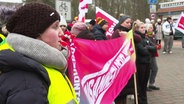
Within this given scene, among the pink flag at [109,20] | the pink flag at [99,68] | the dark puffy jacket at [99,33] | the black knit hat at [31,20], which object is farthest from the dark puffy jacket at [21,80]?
the pink flag at [109,20]

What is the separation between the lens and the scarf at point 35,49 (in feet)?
5.05

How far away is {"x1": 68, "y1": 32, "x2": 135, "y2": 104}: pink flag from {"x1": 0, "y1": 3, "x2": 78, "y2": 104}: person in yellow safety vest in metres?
2.35

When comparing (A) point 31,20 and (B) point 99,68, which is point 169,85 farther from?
(A) point 31,20

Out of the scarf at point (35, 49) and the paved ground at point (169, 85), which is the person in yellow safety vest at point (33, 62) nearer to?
the scarf at point (35, 49)

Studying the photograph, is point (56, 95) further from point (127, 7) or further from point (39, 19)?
point (127, 7)

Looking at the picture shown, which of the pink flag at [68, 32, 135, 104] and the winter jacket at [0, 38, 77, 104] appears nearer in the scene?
the winter jacket at [0, 38, 77, 104]

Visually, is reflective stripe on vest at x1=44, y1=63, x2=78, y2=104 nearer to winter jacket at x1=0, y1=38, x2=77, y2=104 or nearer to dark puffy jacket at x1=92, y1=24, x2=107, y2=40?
winter jacket at x1=0, y1=38, x2=77, y2=104

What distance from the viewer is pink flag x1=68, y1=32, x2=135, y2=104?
4051mm

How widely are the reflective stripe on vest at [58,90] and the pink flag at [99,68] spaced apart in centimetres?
236

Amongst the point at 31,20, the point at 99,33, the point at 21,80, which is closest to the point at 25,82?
the point at 21,80

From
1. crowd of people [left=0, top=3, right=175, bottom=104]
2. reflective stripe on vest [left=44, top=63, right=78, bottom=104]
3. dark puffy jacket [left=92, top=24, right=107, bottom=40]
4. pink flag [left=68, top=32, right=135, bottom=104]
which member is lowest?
pink flag [left=68, top=32, right=135, bottom=104]

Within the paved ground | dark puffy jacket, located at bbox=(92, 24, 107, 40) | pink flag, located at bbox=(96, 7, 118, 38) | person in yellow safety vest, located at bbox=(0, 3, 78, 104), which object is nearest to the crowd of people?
person in yellow safety vest, located at bbox=(0, 3, 78, 104)

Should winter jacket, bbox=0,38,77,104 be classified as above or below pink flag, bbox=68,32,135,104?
above

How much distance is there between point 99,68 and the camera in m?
4.44
